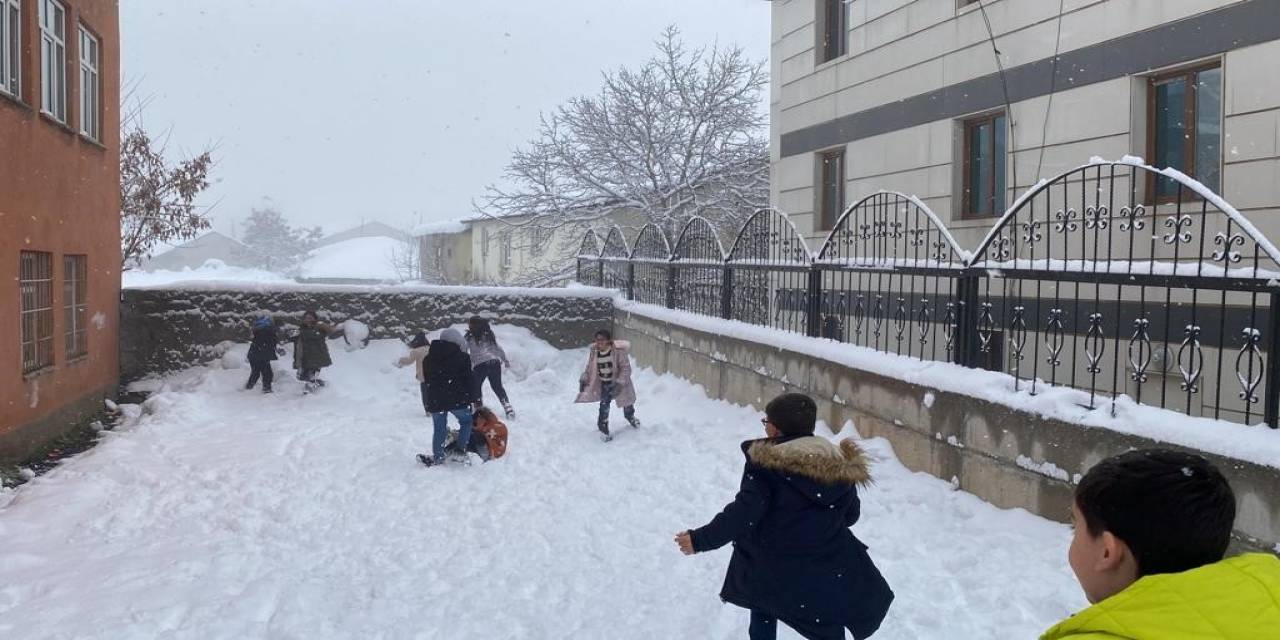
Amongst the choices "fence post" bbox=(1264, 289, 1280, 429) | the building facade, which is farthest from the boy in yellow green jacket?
the building facade

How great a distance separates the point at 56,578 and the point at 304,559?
4.94ft

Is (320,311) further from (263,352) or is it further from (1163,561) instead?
(1163,561)

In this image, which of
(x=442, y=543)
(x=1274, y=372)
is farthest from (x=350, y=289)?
(x=1274, y=372)

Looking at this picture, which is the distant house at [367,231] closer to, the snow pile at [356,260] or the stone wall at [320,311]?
the snow pile at [356,260]

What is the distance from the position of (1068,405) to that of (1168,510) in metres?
4.32

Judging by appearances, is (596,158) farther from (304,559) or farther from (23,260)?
(304,559)

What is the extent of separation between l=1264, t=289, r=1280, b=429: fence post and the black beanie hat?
2.48 m

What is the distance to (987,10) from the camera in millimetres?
11070

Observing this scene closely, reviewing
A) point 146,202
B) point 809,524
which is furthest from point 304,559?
point 146,202

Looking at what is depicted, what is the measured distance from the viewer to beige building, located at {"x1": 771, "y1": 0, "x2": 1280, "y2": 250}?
8031 mm

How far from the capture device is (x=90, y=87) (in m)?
12.6

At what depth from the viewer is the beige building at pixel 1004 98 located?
8031mm

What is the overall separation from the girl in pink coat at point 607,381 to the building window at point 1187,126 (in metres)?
5.61

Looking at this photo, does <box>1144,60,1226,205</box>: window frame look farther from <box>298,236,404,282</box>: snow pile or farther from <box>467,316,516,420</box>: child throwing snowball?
<box>298,236,404,282</box>: snow pile
